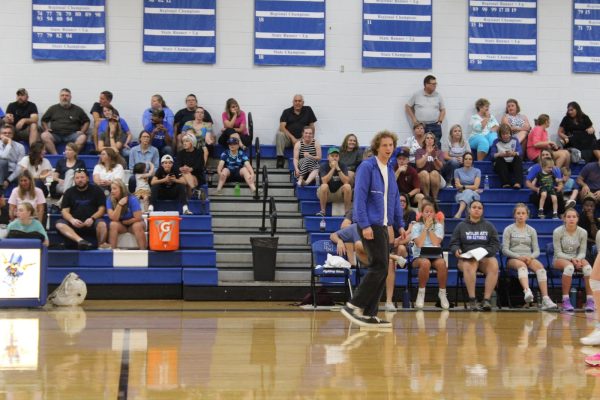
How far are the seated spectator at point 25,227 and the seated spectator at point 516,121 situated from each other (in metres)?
8.16

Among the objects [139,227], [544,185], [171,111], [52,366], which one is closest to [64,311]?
[139,227]

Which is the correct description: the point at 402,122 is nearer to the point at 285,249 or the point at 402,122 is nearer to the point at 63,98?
the point at 285,249

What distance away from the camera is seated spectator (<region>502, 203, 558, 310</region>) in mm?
12109

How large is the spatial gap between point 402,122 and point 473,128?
48.8 inches

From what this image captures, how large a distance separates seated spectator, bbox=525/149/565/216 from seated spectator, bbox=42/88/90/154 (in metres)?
7.23

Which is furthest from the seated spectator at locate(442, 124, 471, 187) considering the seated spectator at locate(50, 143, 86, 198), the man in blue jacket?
the man in blue jacket

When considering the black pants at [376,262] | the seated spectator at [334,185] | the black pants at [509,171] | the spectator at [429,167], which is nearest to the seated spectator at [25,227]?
the seated spectator at [334,185]

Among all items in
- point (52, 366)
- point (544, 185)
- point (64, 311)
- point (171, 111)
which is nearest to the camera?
point (52, 366)

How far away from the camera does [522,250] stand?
1244cm

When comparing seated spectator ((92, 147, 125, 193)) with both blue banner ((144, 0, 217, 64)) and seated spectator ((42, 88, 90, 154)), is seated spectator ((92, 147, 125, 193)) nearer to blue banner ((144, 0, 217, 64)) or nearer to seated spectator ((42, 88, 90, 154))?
seated spectator ((42, 88, 90, 154))

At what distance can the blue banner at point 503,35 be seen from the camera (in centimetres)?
1659

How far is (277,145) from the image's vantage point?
620 inches

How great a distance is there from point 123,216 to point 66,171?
5.20 feet

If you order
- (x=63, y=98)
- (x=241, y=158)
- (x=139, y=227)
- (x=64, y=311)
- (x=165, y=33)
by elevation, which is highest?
(x=165, y=33)
